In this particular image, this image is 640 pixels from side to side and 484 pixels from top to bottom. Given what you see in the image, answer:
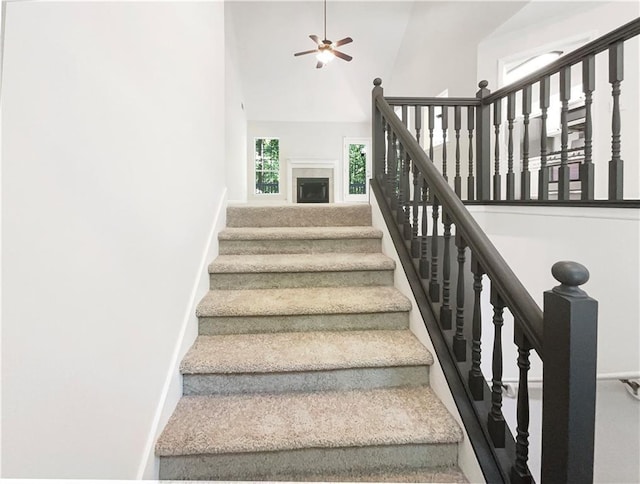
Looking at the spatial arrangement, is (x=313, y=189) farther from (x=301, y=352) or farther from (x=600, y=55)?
(x=301, y=352)

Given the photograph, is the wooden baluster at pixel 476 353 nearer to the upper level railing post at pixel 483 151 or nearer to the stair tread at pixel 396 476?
the stair tread at pixel 396 476

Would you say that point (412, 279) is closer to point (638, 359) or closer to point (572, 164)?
point (638, 359)

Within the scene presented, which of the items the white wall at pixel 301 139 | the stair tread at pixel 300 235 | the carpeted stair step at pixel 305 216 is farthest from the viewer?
the white wall at pixel 301 139

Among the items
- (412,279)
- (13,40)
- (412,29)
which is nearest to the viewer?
(13,40)

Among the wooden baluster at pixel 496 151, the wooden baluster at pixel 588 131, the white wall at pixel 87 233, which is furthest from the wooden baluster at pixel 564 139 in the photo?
the white wall at pixel 87 233

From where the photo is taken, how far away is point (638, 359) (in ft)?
5.17

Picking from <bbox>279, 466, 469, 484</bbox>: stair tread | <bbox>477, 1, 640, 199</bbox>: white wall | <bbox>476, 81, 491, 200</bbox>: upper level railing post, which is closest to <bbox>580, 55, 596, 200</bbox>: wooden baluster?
<bbox>476, 81, 491, 200</bbox>: upper level railing post

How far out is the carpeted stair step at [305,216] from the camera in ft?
8.11

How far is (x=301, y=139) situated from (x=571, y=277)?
773 centimetres

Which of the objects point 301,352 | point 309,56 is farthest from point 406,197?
point 309,56

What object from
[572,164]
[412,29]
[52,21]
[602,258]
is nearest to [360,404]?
[602,258]

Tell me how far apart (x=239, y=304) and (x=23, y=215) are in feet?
3.70

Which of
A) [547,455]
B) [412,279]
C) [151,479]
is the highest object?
[412,279]

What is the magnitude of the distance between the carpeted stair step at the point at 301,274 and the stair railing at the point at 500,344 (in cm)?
20
